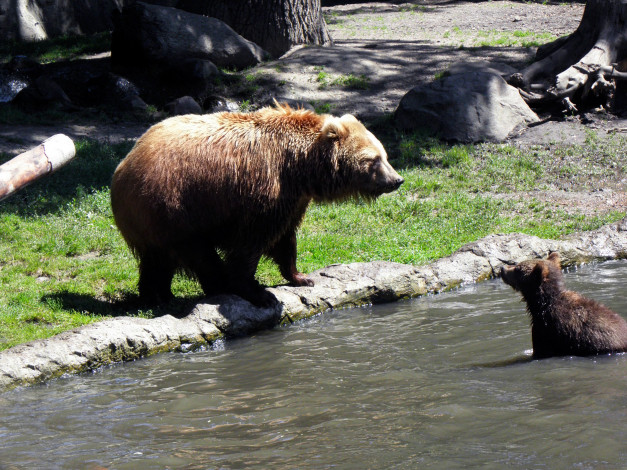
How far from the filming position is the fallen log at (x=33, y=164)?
3.90 metres

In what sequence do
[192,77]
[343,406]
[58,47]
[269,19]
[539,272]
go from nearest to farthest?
[343,406] → [539,272] → [192,77] → [269,19] → [58,47]

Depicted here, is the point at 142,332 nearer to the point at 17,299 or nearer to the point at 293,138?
the point at 17,299

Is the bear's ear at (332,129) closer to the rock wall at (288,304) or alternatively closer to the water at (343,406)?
the rock wall at (288,304)

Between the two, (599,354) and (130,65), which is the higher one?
(130,65)

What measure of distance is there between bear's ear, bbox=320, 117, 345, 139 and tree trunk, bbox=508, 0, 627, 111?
9.54 metres

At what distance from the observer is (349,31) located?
81.7ft

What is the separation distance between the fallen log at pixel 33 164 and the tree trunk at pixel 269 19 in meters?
16.2

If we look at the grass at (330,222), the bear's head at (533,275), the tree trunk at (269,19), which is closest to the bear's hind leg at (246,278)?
the grass at (330,222)

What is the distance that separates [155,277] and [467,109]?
9.14 metres

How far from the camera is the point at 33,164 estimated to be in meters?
4.05

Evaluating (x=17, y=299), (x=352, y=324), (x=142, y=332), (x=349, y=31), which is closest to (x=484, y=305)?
(x=352, y=324)

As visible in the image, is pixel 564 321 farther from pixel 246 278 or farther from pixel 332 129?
pixel 246 278

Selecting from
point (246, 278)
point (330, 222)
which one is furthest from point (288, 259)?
point (330, 222)

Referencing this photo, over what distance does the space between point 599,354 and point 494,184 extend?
755 cm
